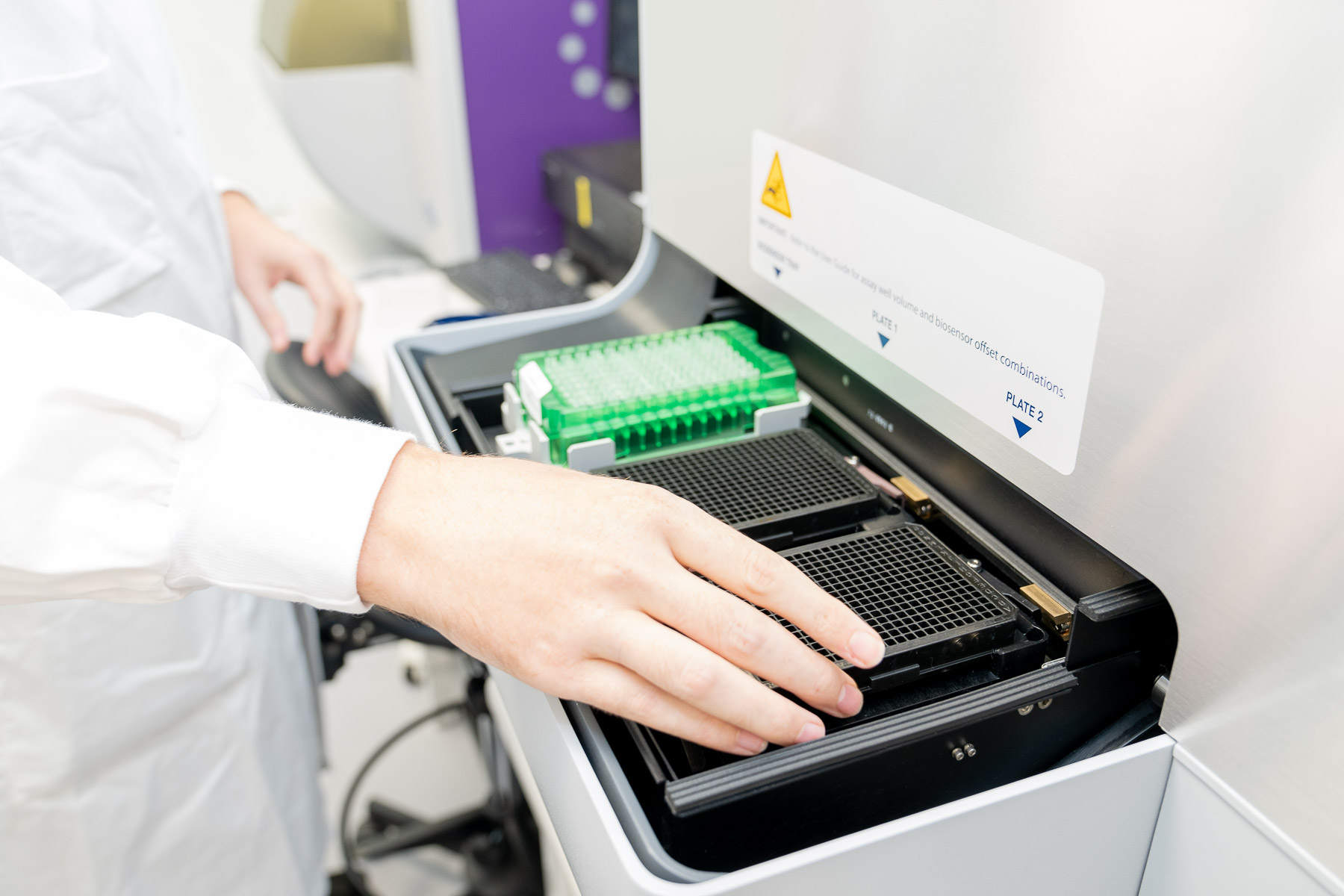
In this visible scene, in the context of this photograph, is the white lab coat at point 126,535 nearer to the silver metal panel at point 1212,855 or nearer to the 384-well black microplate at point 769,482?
the 384-well black microplate at point 769,482

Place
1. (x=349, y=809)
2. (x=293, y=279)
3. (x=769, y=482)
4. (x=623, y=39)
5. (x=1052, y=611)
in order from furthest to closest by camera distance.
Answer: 1. (x=623, y=39)
2. (x=349, y=809)
3. (x=293, y=279)
4. (x=769, y=482)
5. (x=1052, y=611)

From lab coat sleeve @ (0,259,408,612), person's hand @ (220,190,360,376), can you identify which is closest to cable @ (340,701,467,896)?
person's hand @ (220,190,360,376)

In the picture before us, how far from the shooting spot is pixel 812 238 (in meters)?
0.64

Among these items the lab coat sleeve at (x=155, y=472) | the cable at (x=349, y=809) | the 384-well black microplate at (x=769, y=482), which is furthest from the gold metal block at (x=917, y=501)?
the cable at (x=349, y=809)

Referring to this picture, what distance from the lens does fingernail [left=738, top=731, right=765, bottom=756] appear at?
417 mm

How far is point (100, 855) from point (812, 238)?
753 millimetres

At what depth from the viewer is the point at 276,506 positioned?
0.45m

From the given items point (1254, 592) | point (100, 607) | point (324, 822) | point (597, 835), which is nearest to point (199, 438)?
point (597, 835)

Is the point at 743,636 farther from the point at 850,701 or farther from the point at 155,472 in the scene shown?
the point at 155,472

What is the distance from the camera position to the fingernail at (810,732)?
1.36ft

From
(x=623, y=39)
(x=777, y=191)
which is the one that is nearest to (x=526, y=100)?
(x=623, y=39)

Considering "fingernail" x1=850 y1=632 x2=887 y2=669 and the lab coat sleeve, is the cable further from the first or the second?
"fingernail" x1=850 y1=632 x2=887 y2=669

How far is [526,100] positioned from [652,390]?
3.43 feet

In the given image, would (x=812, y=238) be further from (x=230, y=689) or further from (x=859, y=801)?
(x=230, y=689)
